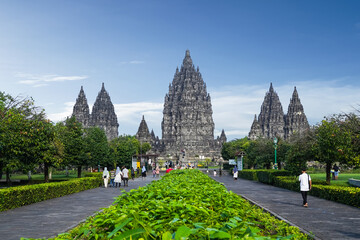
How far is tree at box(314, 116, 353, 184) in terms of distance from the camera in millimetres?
24812

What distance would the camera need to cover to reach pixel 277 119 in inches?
5994

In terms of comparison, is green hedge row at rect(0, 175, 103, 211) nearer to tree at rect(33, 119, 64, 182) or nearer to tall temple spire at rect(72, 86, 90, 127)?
tree at rect(33, 119, 64, 182)

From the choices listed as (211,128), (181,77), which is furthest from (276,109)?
(181,77)

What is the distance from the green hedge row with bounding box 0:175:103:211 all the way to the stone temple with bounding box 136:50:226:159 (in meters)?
112

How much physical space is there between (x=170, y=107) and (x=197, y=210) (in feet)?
471

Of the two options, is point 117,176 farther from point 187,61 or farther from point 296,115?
point 296,115

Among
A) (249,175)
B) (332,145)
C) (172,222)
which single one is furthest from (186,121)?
(172,222)

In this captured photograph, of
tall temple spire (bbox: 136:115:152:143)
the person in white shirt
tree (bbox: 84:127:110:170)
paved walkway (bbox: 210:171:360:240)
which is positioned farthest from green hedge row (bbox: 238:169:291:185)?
tall temple spire (bbox: 136:115:152:143)

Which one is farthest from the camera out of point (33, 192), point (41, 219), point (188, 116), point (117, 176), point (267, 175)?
point (188, 116)

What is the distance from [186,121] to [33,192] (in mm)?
123129

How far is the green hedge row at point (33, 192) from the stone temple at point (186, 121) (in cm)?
11177

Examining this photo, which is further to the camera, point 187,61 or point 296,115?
point 187,61

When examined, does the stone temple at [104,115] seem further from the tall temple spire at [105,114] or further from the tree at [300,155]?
the tree at [300,155]

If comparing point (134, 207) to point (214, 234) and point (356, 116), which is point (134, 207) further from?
point (356, 116)
